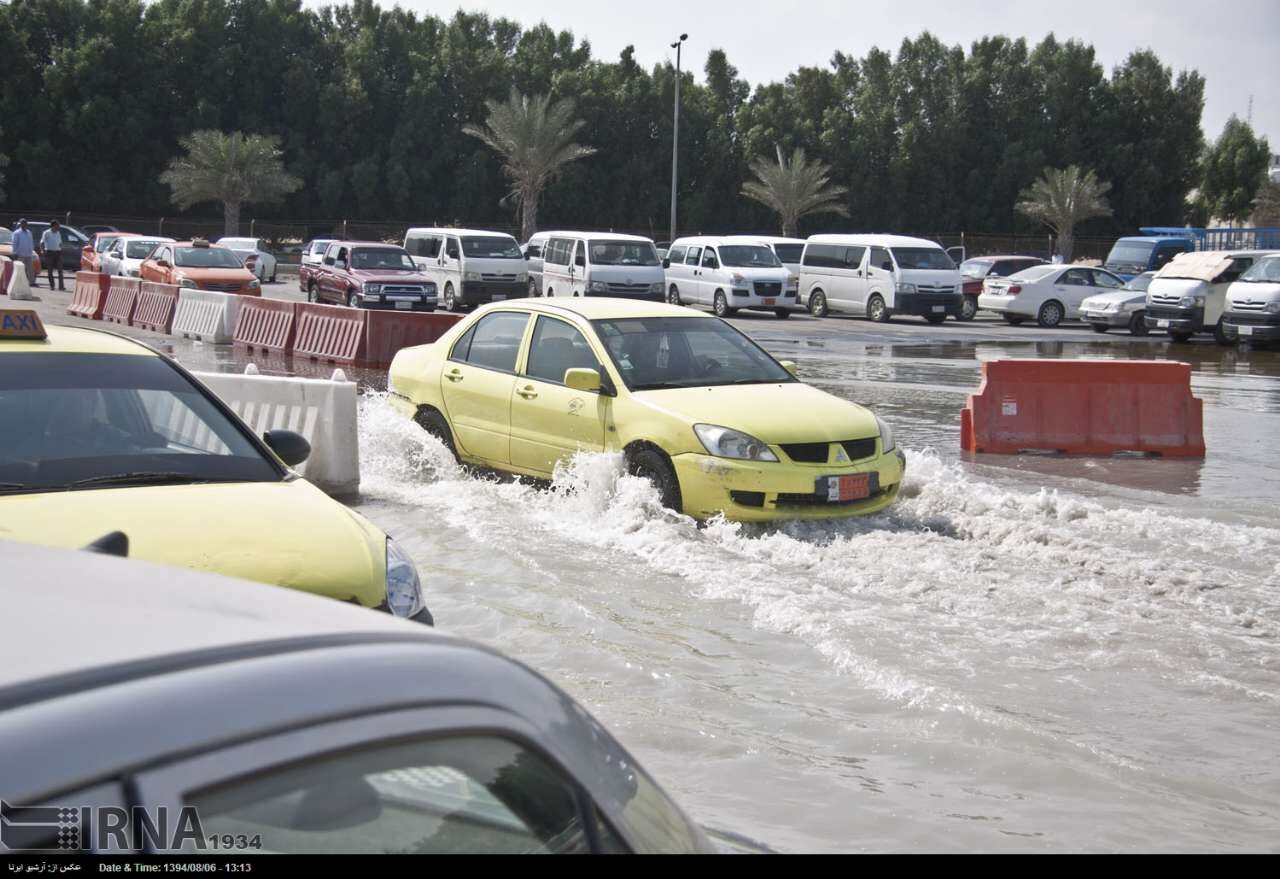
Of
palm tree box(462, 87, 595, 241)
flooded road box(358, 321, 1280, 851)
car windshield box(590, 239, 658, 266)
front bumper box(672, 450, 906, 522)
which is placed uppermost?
palm tree box(462, 87, 595, 241)

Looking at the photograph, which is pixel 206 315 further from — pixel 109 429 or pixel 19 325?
pixel 109 429

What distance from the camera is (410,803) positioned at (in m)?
1.82

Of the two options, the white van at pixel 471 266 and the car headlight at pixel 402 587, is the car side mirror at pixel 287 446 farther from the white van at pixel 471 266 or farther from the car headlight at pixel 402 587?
the white van at pixel 471 266

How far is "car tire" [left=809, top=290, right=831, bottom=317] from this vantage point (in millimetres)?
35031

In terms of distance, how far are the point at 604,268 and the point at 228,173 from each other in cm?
3219

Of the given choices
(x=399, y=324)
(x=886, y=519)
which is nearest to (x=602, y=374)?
(x=886, y=519)

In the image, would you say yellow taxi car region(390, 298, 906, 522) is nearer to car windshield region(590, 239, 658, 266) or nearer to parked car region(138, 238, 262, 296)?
parked car region(138, 238, 262, 296)

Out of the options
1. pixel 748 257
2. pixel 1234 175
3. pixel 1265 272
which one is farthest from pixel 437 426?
pixel 1234 175

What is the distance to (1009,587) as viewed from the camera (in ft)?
26.8

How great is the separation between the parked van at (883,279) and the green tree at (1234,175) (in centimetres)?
5429

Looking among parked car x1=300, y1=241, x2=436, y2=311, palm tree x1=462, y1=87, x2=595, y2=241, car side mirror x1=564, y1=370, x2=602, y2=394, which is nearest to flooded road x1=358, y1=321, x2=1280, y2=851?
car side mirror x1=564, y1=370, x2=602, y2=394

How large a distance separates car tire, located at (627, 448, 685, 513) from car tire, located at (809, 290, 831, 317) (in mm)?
25761
